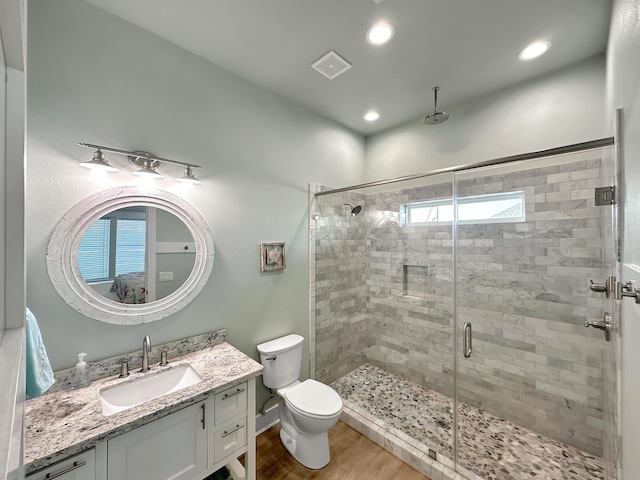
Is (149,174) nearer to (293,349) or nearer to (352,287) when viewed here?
(293,349)

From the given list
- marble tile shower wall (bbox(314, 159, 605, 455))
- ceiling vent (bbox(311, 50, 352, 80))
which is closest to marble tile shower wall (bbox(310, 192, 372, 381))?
marble tile shower wall (bbox(314, 159, 605, 455))

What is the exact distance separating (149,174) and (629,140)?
2.33 meters

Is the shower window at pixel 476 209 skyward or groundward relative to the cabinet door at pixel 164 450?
skyward

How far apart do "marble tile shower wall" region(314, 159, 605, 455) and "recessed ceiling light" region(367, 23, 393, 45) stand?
131 cm

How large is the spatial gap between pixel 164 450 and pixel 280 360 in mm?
955

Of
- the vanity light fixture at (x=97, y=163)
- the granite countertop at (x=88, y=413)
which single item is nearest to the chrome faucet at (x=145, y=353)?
the granite countertop at (x=88, y=413)

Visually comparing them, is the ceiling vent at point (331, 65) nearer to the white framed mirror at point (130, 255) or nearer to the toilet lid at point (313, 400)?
the white framed mirror at point (130, 255)

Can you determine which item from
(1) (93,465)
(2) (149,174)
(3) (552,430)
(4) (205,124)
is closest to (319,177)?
(4) (205,124)

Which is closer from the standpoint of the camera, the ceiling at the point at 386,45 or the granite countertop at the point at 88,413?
the granite countertop at the point at 88,413

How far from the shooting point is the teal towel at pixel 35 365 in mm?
927

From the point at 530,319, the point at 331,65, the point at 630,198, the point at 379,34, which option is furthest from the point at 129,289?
the point at 530,319

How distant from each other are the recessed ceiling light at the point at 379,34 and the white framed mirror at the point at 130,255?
5.49 ft

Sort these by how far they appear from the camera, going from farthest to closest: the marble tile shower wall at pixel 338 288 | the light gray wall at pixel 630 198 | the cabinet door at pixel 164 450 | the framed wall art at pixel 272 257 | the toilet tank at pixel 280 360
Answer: the marble tile shower wall at pixel 338 288 → the framed wall art at pixel 272 257 → the toilet tank at pixel 280 360 → the cabinet door at pixel 164 450 → the light gray wall at pixel 630 198

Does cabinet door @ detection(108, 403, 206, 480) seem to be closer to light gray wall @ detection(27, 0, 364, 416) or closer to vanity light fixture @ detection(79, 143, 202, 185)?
light gray wall @ detection(27, 0, 364, 416)
